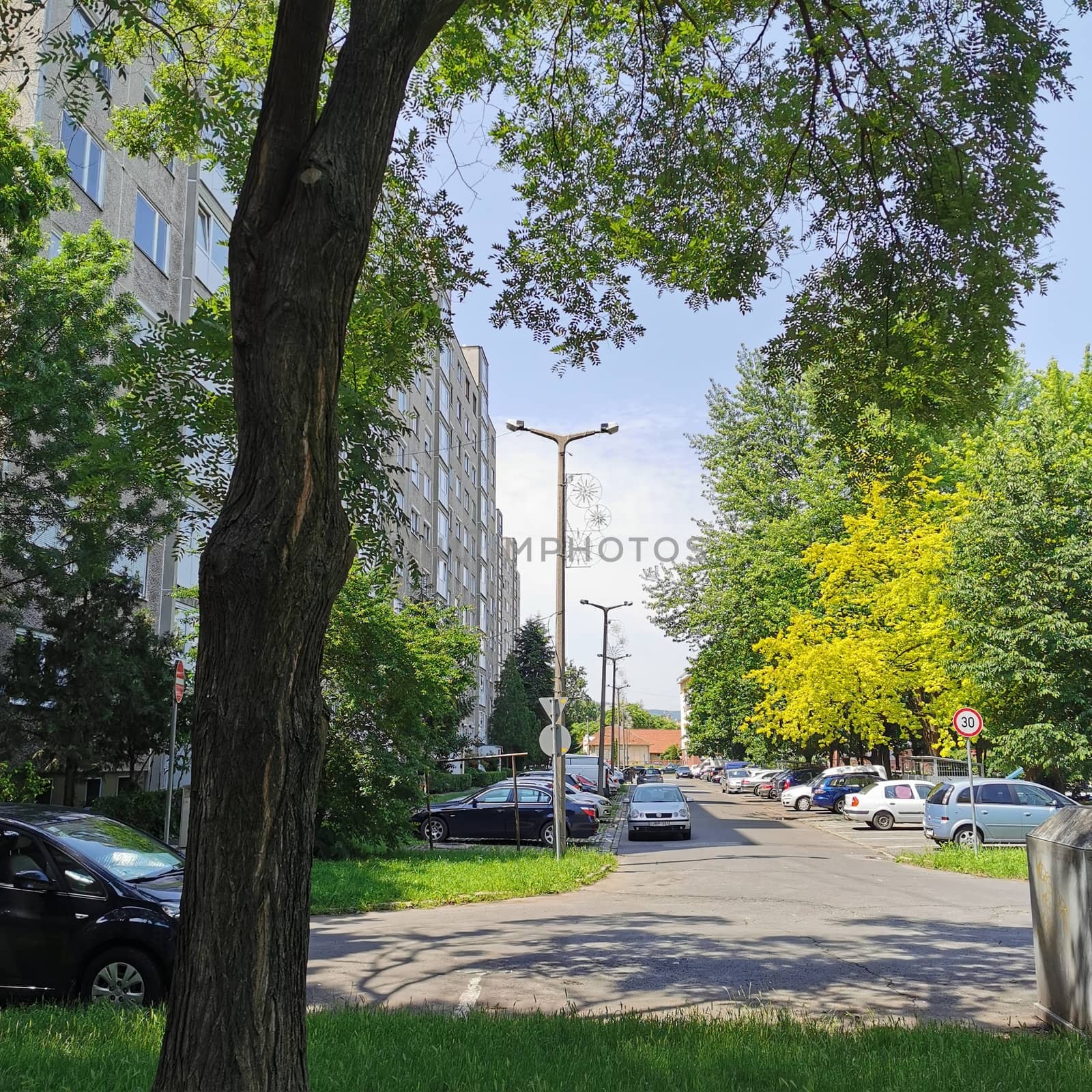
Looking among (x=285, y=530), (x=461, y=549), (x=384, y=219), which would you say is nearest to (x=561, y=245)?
(x=384, y=219)

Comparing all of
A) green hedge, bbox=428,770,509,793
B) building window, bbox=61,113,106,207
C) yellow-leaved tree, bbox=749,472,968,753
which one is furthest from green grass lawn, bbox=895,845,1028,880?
green hedge, bbox=428,770,509,793

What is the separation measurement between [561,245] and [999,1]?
3.94 m

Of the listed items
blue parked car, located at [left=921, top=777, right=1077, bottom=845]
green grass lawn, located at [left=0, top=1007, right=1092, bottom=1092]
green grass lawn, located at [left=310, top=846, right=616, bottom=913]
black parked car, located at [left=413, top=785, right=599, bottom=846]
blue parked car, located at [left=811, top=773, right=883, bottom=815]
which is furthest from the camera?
blue parked car, located at [left=811, top=773, right=883, bottom=815]

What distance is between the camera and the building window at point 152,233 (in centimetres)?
2367

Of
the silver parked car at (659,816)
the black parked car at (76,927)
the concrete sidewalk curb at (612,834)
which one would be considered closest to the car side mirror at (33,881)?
the black parked car at (76,927)

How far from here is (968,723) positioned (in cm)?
1997

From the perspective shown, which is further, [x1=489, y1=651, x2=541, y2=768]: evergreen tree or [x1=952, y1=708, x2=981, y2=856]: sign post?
[x1=489, y1=651, x2=541, y2=768]: evergreen tree

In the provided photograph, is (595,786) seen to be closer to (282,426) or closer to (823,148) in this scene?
(823,148)

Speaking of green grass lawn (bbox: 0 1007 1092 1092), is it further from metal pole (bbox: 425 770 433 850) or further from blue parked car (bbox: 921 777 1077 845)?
blue parked car (bbox: 921 777 1077 845)

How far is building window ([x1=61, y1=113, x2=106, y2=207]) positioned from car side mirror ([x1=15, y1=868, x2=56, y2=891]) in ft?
53.4

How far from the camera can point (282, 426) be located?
399 cm

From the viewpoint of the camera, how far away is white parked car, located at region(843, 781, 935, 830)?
1193 inches

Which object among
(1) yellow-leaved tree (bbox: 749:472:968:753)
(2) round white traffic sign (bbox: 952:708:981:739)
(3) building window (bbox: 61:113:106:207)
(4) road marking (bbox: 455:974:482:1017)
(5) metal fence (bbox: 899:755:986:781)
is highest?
(3) building window (bbox: 61:113:106:207)

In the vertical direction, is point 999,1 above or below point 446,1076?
above
